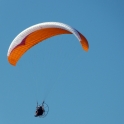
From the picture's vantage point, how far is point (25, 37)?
35.6 m

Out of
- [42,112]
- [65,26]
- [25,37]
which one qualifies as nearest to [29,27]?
[25,37]

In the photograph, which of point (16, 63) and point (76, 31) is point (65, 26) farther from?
point (16, 63)

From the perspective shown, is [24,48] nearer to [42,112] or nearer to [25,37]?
[25,37]

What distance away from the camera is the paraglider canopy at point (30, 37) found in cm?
3494

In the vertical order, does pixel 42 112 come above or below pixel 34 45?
below

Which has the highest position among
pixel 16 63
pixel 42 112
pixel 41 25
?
pixel 41 25

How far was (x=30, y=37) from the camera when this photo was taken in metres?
35.8

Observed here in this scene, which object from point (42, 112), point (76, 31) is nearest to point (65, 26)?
point (76, 31)

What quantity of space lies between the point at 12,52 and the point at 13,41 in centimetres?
75

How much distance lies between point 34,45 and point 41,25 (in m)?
1.81

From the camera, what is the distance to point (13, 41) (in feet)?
118

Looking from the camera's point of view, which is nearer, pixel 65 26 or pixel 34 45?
pixel 65 26

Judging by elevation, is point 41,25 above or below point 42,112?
above

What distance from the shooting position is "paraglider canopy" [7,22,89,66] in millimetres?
34944
